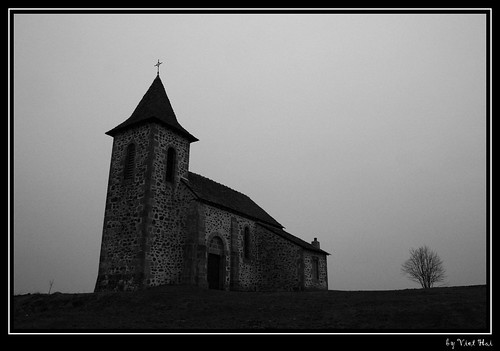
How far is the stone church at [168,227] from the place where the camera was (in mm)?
19953

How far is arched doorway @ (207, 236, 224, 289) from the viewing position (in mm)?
22609

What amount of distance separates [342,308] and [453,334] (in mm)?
4300

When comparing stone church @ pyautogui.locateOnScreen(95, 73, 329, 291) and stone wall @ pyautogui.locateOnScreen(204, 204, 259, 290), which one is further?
stone wall @ pyautogui.locateOnScreen(204, 204, 259, 290)

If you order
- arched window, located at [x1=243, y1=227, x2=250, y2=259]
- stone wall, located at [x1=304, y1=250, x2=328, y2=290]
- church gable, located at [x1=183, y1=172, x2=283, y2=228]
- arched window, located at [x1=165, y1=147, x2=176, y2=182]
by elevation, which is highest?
arched window, located at [x1=165, y1=147, x2=176, y2=182]

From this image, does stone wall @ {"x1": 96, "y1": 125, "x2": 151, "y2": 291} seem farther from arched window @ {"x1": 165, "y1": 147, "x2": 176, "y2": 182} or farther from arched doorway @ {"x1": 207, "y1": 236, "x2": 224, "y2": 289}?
arched doorway @ {"x1": 207, "y1": 236, "x2": 224, "y2": 289}

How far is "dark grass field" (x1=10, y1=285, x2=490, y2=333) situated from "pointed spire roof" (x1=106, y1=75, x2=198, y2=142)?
10.1 m

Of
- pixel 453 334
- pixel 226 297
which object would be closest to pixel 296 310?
pixel 226 297

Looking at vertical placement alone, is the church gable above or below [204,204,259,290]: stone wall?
above

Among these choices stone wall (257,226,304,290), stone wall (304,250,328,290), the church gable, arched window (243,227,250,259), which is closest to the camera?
the church gable

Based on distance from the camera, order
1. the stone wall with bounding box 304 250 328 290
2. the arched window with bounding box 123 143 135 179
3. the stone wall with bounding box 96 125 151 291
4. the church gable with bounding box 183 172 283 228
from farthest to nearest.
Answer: the stone wall with bounding box 304 250 328 290
the church gable with bounding box 183 172 283 228
the arched window with bounding box 123 143 135 179
the stone wall with bounding box 96 125 151 291

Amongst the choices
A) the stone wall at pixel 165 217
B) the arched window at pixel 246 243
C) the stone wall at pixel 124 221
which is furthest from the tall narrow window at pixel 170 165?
the arched window at pixel 246 243

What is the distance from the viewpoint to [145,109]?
23422mm

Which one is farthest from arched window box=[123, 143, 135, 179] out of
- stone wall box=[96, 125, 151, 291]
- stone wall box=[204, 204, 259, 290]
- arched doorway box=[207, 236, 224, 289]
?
arched doorway box=[207, 236, 224, 289]
